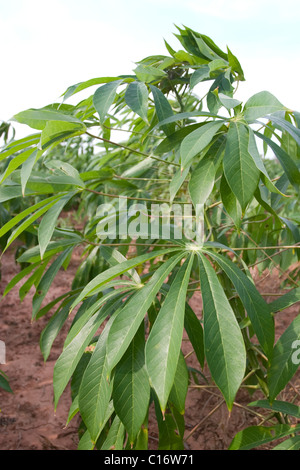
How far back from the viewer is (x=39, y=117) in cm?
73

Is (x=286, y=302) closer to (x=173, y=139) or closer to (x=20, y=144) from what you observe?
(x=173, y=139)

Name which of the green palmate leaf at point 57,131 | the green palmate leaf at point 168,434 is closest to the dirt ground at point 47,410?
the green palmate leaf at point 168,434

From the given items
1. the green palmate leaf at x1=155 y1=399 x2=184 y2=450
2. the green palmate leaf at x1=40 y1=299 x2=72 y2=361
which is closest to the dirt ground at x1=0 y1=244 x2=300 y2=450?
the green palmate leaf at x1=155 y1=399 x2=184 y2=450

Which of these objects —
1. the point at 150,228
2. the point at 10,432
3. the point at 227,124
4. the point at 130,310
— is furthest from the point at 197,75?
the point at 10,432

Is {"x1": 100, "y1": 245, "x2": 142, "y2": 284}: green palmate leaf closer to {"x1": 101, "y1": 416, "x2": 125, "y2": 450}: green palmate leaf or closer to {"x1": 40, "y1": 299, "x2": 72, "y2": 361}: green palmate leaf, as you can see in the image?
{"x1": 40, "y1": 299, "x2": 72, "y2": 361}: green palmate leaf

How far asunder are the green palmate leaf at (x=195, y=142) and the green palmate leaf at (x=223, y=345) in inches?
7.7

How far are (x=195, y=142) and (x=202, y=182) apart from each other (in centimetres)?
8

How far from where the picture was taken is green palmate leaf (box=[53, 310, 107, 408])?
26.0 inches

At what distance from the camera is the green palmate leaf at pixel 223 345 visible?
53 cm

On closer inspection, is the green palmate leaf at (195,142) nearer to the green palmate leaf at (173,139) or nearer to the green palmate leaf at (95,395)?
the green palmate leaf at (173,139)

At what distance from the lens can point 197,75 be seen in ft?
2.59

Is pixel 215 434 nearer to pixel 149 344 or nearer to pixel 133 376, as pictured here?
pixel 133 376

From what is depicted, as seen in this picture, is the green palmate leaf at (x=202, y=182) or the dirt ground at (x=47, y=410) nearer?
the green palmate leaf at (x=202, y=182)
